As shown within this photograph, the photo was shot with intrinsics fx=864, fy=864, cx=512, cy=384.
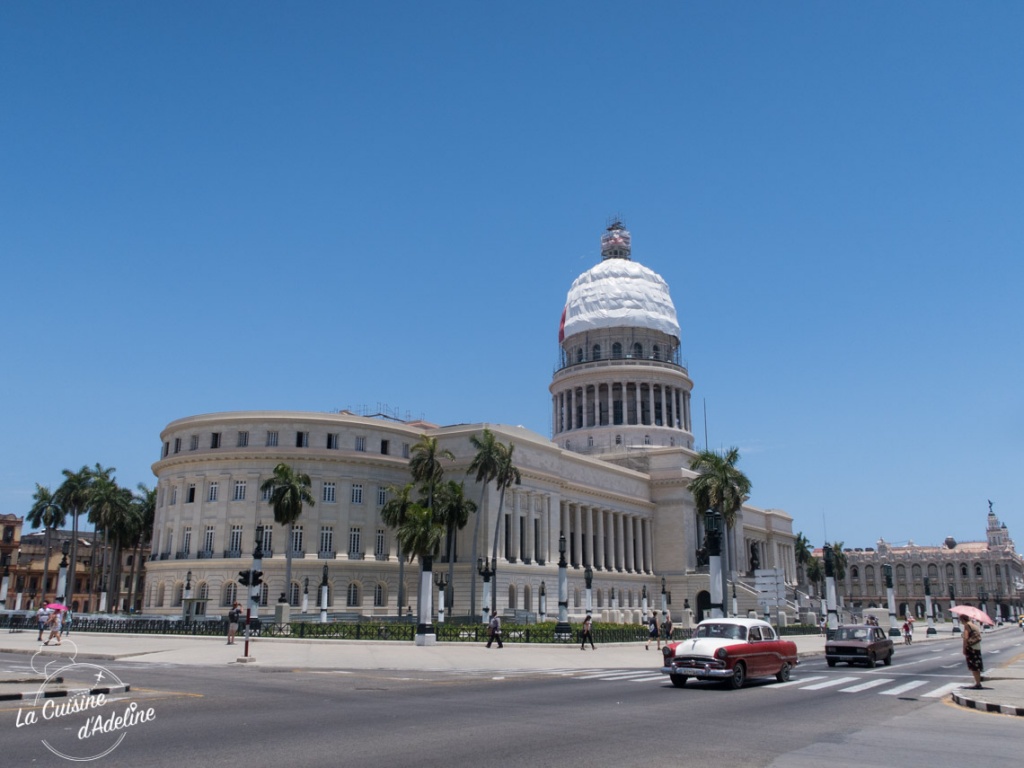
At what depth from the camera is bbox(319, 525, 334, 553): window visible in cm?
7006

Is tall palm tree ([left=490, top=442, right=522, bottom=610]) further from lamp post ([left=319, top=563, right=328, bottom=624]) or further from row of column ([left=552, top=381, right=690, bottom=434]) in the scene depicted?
row of column ([left=552, top=381, right=690, bottom=434])

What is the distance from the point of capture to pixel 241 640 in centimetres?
4066

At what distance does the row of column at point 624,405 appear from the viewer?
4161 inches

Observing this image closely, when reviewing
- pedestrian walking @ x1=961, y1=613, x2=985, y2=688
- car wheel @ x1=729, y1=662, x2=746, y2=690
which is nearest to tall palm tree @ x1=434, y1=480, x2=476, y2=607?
car wheel @ x1=729, y1=662, x2=746, y2=690

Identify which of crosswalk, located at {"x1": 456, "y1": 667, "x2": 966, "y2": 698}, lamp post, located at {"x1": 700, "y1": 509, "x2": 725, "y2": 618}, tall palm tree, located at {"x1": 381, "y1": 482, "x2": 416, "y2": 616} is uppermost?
tall palm tree, located at {"x1": 381, "y1": 482, "x2": 416, "y2": 616}

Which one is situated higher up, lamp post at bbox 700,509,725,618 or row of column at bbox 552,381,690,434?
row of column at bbox 552,381,690,434

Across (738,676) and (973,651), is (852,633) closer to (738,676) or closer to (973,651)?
(973,651)

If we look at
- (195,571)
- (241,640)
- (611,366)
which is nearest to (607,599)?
(611,366)

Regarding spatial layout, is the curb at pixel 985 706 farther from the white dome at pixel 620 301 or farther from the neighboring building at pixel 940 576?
the neighboring building at pixel 940 576

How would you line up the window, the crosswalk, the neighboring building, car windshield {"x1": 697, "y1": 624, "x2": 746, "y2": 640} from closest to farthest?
1. the crosswalk
2. car windshield {"x1": 697, "y1": 624, "x2": 746, "y2": 640}
3. the window
4. the neighboring building

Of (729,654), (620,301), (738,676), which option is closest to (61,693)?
(729,654)

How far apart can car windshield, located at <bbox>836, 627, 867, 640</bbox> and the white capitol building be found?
122 ft

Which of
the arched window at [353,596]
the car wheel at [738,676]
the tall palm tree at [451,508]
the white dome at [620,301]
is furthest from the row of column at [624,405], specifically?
the car wheel at [738,676]

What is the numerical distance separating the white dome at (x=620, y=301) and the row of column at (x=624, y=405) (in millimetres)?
7872
